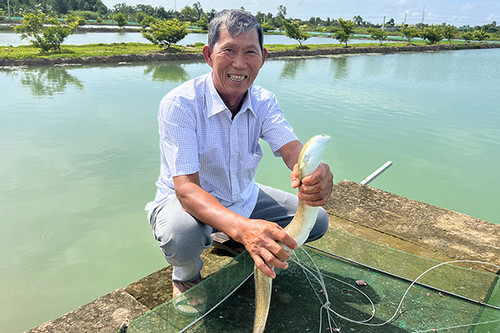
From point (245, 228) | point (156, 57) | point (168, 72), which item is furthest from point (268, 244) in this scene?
point (156, 57)

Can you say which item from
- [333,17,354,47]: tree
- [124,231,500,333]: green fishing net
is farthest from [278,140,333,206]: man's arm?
[333,17,354,47]: tree

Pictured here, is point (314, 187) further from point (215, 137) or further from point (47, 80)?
point (47, 80)

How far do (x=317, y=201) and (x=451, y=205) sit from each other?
3486 mm

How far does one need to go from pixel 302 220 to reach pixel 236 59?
0.77 m

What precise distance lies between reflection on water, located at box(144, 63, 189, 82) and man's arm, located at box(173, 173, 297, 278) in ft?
36.3

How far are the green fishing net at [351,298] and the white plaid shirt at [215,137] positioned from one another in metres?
0.37

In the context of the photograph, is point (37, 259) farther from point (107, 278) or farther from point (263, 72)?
point (263, 72)

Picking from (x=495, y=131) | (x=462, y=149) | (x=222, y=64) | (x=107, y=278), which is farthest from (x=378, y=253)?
(x=495, y=131)

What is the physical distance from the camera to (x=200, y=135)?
1.79 m

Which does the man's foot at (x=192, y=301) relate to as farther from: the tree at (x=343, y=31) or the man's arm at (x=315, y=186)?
the tree at (x=343, y=31)

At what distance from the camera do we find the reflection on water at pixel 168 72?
1239cm

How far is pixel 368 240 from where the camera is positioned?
2229mm

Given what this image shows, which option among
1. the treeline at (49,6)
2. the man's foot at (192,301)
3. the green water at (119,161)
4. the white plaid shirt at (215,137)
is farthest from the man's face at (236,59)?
the treeline at (49,6)

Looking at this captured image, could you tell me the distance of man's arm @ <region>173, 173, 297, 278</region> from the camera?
4.11 ft
